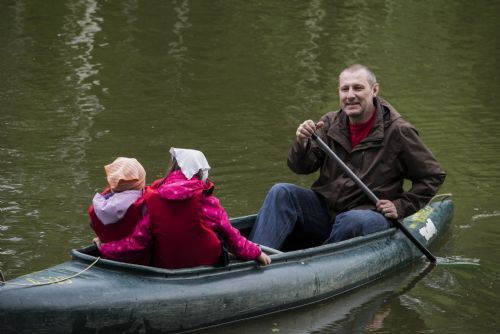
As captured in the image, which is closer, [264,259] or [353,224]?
[264,259]

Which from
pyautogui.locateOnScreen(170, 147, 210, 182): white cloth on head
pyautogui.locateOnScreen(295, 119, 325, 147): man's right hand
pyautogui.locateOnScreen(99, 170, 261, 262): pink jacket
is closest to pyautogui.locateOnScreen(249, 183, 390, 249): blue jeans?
pyautogui.locateOnScreen(295, 119, 325, 147): man's right hand

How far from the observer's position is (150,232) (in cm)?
620

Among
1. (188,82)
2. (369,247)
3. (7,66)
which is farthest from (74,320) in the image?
(7,66)

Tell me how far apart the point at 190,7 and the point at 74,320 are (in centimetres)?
1587

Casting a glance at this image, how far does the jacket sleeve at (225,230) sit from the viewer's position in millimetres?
6270

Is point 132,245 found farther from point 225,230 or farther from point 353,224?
point 353,224

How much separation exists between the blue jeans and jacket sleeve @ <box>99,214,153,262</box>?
4.37ft

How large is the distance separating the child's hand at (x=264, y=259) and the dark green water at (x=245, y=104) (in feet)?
1.33

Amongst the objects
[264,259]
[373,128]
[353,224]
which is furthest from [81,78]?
[264,259]

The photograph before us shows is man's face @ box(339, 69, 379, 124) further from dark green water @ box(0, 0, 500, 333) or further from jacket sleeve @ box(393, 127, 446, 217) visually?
dark green water @ box(0, 0, 500, 333)

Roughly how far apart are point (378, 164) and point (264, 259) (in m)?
1.31

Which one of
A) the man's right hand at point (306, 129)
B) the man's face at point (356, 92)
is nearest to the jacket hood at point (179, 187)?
the man's right hand at point (306, 129)

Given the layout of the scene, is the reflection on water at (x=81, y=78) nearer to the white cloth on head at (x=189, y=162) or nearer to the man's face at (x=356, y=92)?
the man's face at (x=356, y=92)

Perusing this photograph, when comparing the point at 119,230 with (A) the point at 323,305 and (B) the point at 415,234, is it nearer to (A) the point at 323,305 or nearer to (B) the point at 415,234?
(A) the point at 323,305
